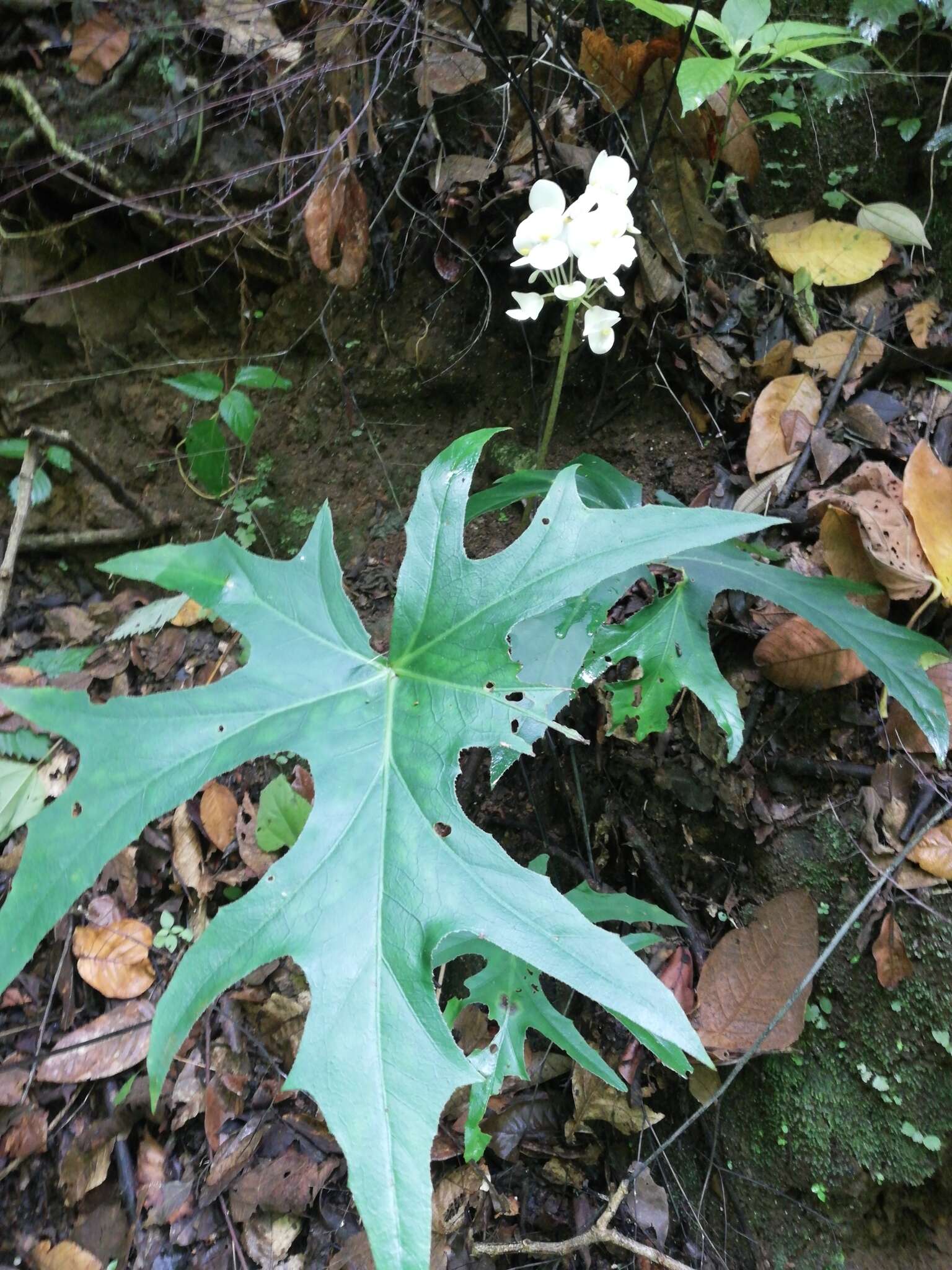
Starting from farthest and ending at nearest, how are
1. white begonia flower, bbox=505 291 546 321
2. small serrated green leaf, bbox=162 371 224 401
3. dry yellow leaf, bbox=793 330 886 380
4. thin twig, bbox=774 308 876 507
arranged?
small serrated green leaf, bbox=162 371 224 401, dry yellow leaf, bbox=793 330 886 380, thin twig, bbox=774 308 876 507, white begonia flower, bbox=505 291 546 321

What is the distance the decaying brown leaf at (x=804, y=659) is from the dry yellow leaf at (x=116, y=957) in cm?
159

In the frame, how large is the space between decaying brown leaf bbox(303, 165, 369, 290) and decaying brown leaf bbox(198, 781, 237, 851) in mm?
1386

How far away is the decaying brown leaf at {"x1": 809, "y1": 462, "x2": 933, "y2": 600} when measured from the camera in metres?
1.49

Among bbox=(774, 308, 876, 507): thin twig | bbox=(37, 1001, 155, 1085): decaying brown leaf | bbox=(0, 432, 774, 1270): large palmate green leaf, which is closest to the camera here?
bbox=(0, 432, 774, 1270): large palmate green leaf

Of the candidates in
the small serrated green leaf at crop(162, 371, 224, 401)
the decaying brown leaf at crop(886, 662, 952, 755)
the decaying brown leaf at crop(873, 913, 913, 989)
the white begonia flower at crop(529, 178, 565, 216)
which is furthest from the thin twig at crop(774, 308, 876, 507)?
the small serrated green leaf at crop(162, 371, 224, 401)

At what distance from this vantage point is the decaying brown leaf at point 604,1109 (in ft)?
5.07

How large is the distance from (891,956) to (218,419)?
215cm

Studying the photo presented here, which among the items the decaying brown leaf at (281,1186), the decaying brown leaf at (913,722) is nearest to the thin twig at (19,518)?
the decaying brown leaf at (281,1186)

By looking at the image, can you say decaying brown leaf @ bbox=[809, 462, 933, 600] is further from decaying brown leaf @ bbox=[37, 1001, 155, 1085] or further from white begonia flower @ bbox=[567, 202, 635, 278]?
decaying brown leaf @ bbox=[37, 1001, 155, 1085]

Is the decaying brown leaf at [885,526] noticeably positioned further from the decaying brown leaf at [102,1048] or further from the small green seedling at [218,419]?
the decaying brown leaf at [102,1048]

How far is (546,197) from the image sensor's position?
1.33 metres

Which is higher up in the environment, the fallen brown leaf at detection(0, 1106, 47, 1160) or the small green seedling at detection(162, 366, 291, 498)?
the small green seedling at detection(162, 366, 291, 498)

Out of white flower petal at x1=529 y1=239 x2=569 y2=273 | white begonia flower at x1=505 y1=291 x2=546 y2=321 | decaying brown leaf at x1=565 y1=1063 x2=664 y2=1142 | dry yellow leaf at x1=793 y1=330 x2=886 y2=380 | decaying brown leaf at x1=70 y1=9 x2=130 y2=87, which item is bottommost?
decaying brown leaf at x1=565 y1=1063 x2=664 y2=1142

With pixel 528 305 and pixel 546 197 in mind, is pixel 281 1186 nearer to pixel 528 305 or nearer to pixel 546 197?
pixel 528 305
